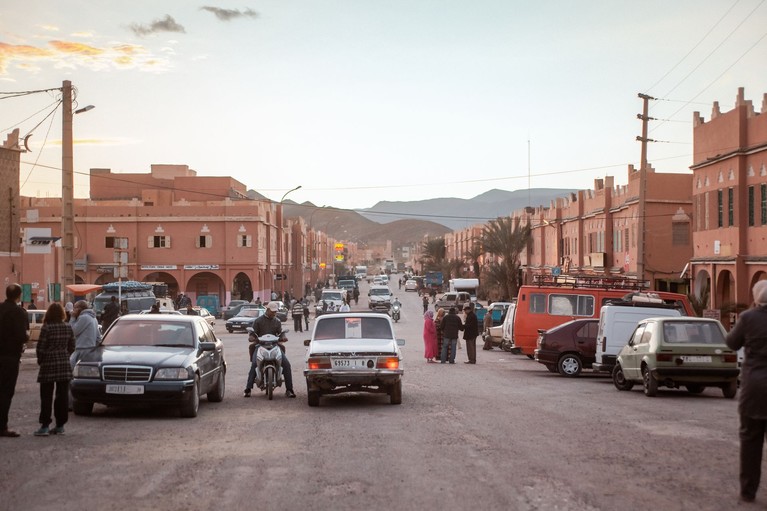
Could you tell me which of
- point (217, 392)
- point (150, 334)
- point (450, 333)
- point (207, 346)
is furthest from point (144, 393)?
point (450, 333)

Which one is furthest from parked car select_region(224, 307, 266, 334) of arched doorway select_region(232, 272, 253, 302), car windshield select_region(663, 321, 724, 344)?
car windshield select_region(663, 321, 724, 344)

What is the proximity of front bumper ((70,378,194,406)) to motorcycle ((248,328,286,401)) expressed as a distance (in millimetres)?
3508

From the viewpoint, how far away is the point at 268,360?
718 inches

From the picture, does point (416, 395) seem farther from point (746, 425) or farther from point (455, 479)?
point (746, 425)

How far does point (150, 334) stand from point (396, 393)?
14.2ft

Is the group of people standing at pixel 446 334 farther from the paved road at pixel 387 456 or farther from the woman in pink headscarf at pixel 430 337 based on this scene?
the paved road at pixel 387 456

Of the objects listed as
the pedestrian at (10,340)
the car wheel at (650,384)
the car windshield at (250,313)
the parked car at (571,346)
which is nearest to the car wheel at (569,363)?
the parked car at (571,346)

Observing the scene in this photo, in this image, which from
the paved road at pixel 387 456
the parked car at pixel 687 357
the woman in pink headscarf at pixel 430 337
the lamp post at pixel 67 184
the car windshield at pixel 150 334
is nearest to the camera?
the paved road at pixel 387 456

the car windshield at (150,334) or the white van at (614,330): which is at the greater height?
the car windshield at (150,334)

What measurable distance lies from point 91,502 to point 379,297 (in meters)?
70.7

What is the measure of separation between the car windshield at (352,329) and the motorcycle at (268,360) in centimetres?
93

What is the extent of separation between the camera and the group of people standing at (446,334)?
30.4m

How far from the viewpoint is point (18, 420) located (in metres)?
14.8

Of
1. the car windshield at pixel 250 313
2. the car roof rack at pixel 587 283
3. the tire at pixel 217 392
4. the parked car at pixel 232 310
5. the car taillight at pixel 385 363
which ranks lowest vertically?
the parked car at pixel 232 310
